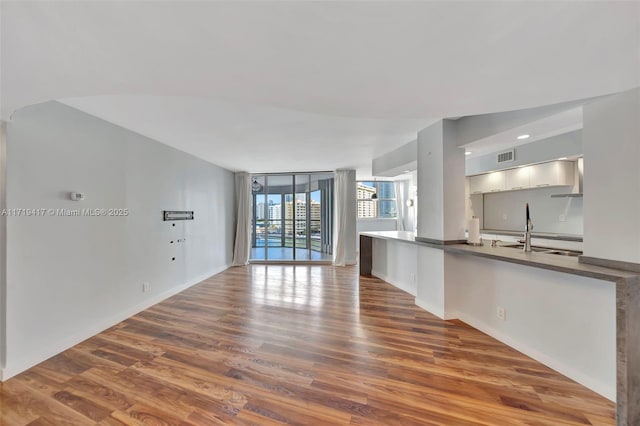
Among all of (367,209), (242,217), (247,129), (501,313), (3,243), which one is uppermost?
(247,129)

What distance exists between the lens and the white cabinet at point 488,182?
4.84 meters

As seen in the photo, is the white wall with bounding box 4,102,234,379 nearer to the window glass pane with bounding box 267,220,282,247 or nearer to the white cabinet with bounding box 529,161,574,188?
the window glass pane with bounding box 267,220,282,247

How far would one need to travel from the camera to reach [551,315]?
2256 millimetres

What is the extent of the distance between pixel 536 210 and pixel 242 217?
622 cm

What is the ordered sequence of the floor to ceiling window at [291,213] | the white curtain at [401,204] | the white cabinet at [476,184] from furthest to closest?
the white curtain at [401,204]
the floor to ceiling window at [291,213]
the white cabinet at [476,184]

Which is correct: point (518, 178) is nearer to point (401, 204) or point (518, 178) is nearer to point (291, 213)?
point (401, 204)

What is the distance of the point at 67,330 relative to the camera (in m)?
2.64

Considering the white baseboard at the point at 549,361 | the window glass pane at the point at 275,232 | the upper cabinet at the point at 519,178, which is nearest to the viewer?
the white baseboard at the point at 549,361

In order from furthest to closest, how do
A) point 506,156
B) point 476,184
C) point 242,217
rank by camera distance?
point 242,217
point 476,184
point 506,156

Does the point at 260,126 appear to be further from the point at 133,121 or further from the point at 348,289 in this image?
the point at 348,289

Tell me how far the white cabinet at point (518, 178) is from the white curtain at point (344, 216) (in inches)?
128

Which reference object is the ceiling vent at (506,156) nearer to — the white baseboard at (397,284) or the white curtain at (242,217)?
the white baseboard at (397,284)

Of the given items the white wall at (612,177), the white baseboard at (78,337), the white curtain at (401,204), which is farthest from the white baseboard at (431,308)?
the white curtain at (401,204)

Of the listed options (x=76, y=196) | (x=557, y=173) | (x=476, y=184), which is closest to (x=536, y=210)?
(x=557, y=173)
